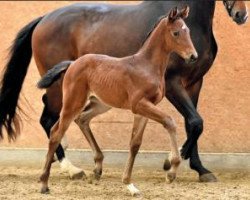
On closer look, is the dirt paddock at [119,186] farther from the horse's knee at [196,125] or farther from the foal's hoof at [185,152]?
the horse's knee at [196,125]

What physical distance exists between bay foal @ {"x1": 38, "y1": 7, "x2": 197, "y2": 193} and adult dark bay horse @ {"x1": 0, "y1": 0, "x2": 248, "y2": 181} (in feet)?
2.92

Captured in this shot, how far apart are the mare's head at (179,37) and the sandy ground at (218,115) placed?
217 centimetres

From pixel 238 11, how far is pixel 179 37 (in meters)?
1.15

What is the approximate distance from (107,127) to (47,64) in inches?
43.1

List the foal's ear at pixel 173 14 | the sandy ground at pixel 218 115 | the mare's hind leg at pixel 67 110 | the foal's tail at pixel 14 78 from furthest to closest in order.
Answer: the sandy ground at pixel 218 115, the foal's tail at pixel 14 78, the mare's hind leg at pixel 67 110, the foal's ear at pixel 173 14

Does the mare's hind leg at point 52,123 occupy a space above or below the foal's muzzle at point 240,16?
below

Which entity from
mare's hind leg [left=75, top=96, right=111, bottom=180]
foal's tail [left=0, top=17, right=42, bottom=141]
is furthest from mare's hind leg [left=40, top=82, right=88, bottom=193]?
foal's tail [left=0, top=17, right=42, bottom=141]

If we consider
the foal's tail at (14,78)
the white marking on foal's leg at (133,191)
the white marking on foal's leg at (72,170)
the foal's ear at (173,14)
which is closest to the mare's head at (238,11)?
the foal's ear at (173,14)

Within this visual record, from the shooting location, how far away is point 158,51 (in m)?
4.81

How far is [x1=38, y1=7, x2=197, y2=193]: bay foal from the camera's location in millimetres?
4641

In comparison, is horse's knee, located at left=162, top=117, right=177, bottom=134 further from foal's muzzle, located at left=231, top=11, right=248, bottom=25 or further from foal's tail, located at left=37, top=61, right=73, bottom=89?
foal's muzzle, located at left=231, top=11, right=248, bottom=25

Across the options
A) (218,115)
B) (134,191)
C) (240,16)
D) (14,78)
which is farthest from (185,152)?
(14,78)

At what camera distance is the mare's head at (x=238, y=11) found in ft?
18.2

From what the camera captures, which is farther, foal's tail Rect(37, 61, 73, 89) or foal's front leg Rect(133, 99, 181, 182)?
foal's tail Rect(37, 61, 73, 89)
